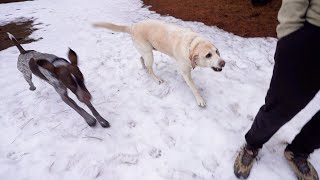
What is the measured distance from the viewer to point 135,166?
3.08m

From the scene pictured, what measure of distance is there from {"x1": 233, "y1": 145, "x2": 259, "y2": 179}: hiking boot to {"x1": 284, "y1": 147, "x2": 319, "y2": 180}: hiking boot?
0.39 metres

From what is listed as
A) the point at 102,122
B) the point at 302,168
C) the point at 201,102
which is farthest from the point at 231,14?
the point at 302,168

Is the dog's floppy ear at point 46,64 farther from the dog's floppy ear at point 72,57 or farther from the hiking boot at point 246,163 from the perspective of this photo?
the hiking boot at point 246,163

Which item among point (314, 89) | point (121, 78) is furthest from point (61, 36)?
point (314, 89)

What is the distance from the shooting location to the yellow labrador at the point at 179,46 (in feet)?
11.1

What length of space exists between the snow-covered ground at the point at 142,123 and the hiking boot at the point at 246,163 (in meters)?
0.09

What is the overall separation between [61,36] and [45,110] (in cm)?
325

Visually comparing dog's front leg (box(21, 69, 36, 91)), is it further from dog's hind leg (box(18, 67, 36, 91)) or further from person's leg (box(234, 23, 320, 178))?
person's leg (box(234, 23, 320, 178))

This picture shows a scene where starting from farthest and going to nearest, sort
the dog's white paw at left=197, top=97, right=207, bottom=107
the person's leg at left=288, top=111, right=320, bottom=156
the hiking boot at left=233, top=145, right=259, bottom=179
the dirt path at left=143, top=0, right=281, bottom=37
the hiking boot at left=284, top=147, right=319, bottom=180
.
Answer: the dirt path at left=143, top=0, right=281, bottom=37 → the dog's white paw at left=197, top=97, right=207, bottom=107 → the hiking boot at left=233, top=145, right=259, bottom=179 → the hiking boot at left=284, top=147, right=319, bottom=180 → the person's leg at left=288, top=111, right=320, bottom=156

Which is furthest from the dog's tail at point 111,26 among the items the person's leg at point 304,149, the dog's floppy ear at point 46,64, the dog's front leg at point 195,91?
the person's leg at point 304,149

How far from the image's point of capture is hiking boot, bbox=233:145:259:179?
2.82 meters

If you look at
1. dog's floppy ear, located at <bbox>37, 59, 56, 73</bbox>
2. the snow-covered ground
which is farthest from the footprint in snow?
dog's floppy ear, located at <bbox>37, 59, 56, 73</bbox>

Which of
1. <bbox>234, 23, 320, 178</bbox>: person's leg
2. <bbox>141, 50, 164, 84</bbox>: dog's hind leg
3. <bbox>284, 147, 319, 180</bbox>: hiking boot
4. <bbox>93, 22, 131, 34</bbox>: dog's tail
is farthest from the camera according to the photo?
<bbox>141, 50, 164, 84</bbox>: dog's hind leg

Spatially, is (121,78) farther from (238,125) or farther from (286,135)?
(286,135)
